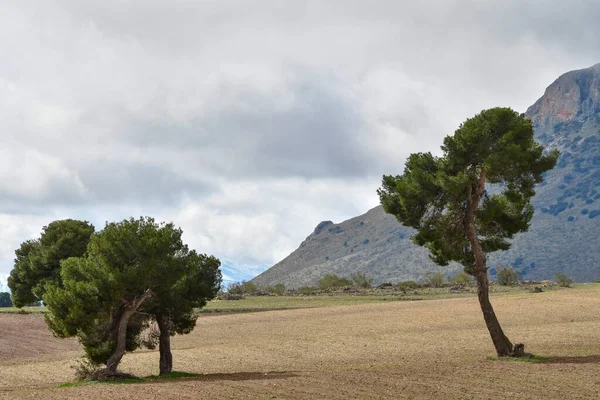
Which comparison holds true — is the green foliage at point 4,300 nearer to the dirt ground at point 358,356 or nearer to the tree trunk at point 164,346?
the dirt ground at point 358,356

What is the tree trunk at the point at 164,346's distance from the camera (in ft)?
124

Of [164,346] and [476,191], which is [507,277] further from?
[164,346]

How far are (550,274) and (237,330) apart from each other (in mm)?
127082

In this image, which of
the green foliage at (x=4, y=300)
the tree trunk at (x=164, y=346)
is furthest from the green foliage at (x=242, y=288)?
the tree trunk at (x=164, y=346)

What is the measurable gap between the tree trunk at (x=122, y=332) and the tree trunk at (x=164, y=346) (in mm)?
2684

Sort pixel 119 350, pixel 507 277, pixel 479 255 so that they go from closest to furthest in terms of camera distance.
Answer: pixel 119 350
pixel 479 255
pixel 507 277

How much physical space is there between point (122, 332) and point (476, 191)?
19.2 metres

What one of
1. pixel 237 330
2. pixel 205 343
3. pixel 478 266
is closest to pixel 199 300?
pixel 478 266

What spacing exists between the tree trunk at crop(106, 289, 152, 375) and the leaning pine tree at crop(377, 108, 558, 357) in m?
14.1

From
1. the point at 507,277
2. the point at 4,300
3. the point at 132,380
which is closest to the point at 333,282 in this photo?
the point at 507,277

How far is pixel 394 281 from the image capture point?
194m

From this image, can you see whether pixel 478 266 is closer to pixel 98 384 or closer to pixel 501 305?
pixel 98 384

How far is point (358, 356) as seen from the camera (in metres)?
43.9

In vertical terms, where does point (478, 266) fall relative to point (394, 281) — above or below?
below
